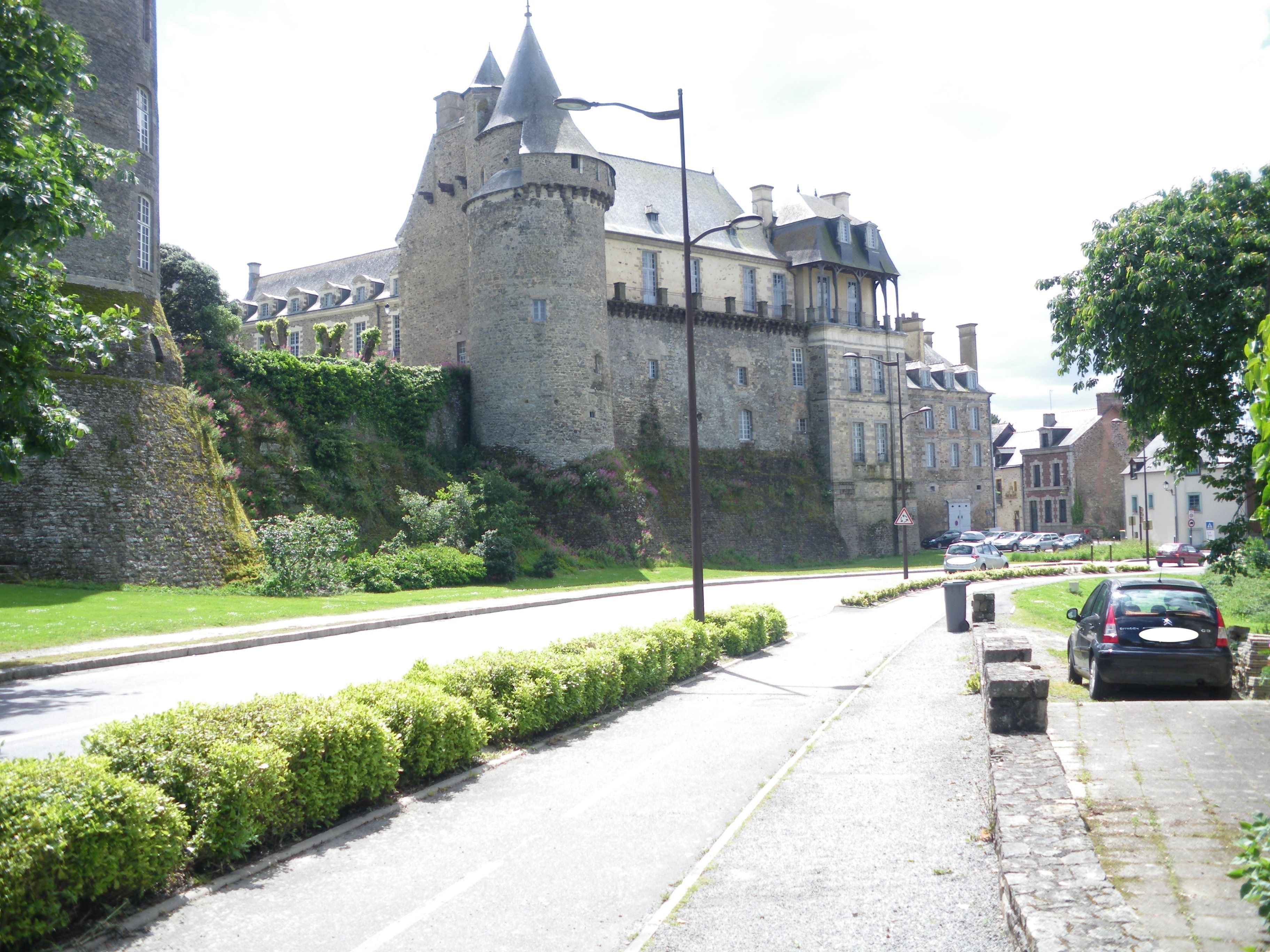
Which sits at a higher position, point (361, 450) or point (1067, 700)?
point (361, 450)

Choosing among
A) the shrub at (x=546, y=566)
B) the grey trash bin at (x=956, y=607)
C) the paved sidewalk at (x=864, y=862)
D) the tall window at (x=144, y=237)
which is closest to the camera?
the paved sidewalk at (x=864, y=862)

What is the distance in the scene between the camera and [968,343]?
2771 inches

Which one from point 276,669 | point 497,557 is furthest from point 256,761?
point 497,557

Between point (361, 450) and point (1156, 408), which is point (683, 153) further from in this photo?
point (361, 450)

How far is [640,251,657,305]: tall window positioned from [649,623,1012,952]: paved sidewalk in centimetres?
3891

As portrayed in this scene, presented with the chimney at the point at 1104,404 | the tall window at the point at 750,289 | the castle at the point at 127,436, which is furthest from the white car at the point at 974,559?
the chimney at the point at 1104,404

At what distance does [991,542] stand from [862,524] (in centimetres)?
686

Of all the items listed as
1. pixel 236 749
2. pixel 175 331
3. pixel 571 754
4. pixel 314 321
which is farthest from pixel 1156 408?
pixel 314 321

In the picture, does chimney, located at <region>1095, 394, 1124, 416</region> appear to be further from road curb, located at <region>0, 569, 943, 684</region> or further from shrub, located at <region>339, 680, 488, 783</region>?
shrub, located at <region>339, 680, 488, 783</region>

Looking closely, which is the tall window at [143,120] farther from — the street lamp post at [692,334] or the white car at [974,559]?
the white car at [974,559]

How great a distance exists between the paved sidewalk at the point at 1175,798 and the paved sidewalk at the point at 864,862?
0.74 metres

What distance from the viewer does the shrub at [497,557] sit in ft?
100

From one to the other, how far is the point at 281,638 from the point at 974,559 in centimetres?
3249

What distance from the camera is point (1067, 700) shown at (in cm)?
1069
